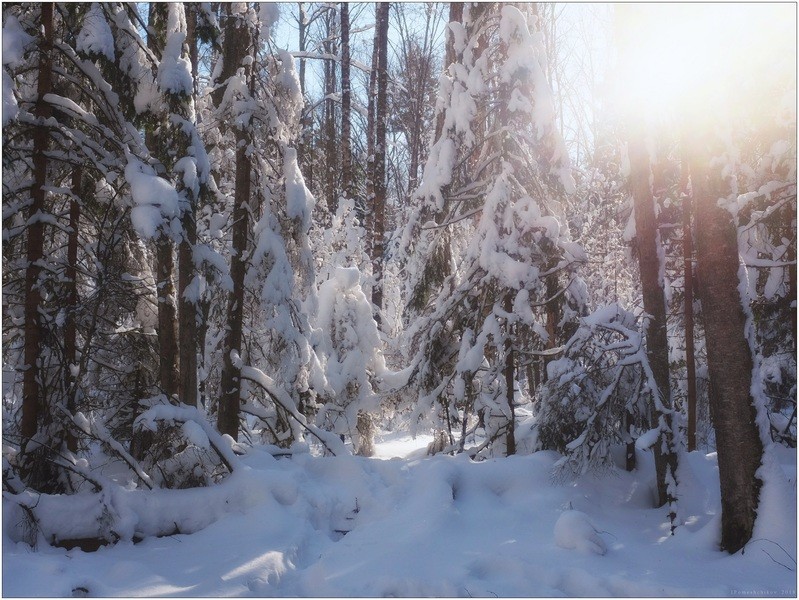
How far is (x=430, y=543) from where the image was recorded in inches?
212

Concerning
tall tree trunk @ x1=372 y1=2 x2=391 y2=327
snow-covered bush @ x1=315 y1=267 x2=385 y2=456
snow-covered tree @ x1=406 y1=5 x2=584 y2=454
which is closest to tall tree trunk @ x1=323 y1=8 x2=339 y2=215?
tall tree trunk @ x1=372 y1=2 x2=391 y2=327

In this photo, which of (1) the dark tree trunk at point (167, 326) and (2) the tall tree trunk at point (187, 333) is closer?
(1) the dark tree trunk at point (167, 326)

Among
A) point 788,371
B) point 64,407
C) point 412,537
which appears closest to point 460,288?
point 412,537

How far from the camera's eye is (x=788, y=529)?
16.0 ft

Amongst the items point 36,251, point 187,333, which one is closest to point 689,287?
point 187,333

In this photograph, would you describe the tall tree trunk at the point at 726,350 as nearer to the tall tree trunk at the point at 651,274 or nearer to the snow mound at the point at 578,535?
the snow mound at the point at 578,535

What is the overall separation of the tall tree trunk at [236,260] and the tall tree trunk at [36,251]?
3.17 meters

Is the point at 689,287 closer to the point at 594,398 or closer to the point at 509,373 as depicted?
the point at 509,373

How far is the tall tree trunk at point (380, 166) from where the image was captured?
1347 centimetres

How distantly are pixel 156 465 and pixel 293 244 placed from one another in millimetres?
4238

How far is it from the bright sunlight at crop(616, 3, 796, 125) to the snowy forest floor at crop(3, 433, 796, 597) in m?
3.68

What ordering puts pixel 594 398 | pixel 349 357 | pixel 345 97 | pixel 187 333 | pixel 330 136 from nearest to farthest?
pixel 594 398
pixel 187 333
pixel 349 357
pixel 345 97
pixel 330 136

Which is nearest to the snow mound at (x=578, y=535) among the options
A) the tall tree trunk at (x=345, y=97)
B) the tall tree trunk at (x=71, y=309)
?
the tall tree trunk at (x=71, y=309)

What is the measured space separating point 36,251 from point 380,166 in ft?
31.3
